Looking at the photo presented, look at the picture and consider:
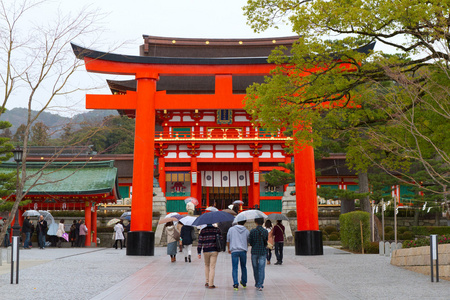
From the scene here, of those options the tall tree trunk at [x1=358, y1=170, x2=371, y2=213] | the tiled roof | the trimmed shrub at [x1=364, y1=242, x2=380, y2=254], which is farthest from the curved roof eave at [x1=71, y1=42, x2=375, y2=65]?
the tiled roof

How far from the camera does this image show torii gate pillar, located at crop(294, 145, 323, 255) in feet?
61.2

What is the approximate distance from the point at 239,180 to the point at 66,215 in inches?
469

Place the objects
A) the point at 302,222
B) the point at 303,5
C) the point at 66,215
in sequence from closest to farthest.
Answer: the point at 303,5 < the point at 302,222 < the point at 66,215

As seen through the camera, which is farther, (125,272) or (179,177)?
(179,177)

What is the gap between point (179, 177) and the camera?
34.7 meters

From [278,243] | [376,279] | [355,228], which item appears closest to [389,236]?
[355,228]

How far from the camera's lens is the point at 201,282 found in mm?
11398

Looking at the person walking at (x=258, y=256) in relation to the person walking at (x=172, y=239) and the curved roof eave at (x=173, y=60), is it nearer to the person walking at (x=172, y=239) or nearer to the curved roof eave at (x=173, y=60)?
the person walking at (x=172, y=239)

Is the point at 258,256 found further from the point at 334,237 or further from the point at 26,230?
the point at 334,237

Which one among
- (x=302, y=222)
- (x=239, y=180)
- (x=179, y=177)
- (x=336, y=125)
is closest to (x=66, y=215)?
(x=179, y=177)

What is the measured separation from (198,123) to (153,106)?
15.6 meters

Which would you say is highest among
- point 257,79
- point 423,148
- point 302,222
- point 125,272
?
point 257,79

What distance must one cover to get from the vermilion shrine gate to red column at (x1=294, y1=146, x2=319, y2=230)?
4 cm

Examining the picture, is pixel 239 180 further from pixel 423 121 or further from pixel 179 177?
pixel 423 121
